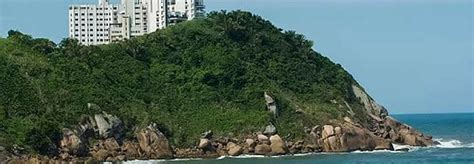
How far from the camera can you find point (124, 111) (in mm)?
85062

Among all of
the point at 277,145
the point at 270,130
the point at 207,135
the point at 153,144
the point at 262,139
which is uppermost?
the point at 270,130

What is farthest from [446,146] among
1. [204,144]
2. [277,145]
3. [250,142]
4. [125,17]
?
[125,17]

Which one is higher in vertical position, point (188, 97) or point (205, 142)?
point (188, 97)

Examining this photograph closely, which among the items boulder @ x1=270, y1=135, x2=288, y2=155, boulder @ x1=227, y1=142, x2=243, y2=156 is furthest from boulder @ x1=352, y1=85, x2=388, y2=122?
boulder @ x1=227, y1=142, x2=243, y2=156

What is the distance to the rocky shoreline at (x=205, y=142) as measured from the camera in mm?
76812

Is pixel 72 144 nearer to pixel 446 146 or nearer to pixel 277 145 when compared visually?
pixel 277 145

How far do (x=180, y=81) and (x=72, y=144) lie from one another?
19234 millimetres

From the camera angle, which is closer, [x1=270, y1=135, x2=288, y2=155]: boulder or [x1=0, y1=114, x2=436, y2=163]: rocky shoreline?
[x1=0, y1=114, x2=436, y2=163]: rocky shoreline

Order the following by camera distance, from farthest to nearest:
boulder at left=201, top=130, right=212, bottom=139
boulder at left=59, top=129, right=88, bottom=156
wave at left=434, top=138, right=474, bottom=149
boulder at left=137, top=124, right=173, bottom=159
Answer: wave at left=434, top=138, right=474, bottom=149
boulder at left=201, top=130, right=212, bottom=139
boulder at left=137, top=124, right=173, bottom=159
boulder at left=59, top=129, right=88, bottom=156

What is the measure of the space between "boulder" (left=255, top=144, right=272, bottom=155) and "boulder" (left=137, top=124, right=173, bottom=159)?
22.6 feet

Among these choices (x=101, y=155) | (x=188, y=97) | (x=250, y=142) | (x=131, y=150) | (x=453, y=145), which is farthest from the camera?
(x=453, y=145)

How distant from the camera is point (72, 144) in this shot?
76.9 metres

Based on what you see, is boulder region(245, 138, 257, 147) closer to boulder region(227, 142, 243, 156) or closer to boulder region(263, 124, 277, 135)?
boulder region(227, 142, 243, 156)

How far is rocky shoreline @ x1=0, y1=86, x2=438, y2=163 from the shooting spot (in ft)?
252
